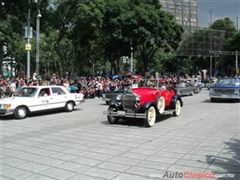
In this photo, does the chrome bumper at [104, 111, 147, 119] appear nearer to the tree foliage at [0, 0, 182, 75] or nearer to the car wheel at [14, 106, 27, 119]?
the car wheel at [14, 106, 27, 119]

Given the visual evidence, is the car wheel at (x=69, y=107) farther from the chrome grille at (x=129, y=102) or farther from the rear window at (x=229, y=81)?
the rear window at (x=229, y=81)

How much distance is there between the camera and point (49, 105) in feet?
44.3

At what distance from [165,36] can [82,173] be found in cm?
2875

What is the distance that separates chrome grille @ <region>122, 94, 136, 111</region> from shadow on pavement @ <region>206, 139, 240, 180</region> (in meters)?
4.02

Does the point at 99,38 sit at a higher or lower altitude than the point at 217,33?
lower

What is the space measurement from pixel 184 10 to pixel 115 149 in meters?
66.5

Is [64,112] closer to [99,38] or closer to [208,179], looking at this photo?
[208,179]

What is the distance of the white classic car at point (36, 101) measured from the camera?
1207 cm

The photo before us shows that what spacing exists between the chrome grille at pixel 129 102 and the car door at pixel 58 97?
443 centimetres

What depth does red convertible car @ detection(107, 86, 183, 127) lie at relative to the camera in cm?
1020

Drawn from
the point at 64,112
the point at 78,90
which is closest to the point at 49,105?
the point at 64,112

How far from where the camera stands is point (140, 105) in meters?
10.5

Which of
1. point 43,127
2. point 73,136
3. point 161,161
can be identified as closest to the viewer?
point 161,161

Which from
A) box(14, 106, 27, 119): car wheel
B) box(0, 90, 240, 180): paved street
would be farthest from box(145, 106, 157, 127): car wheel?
box(14, 106, 27, 119): car wheel
